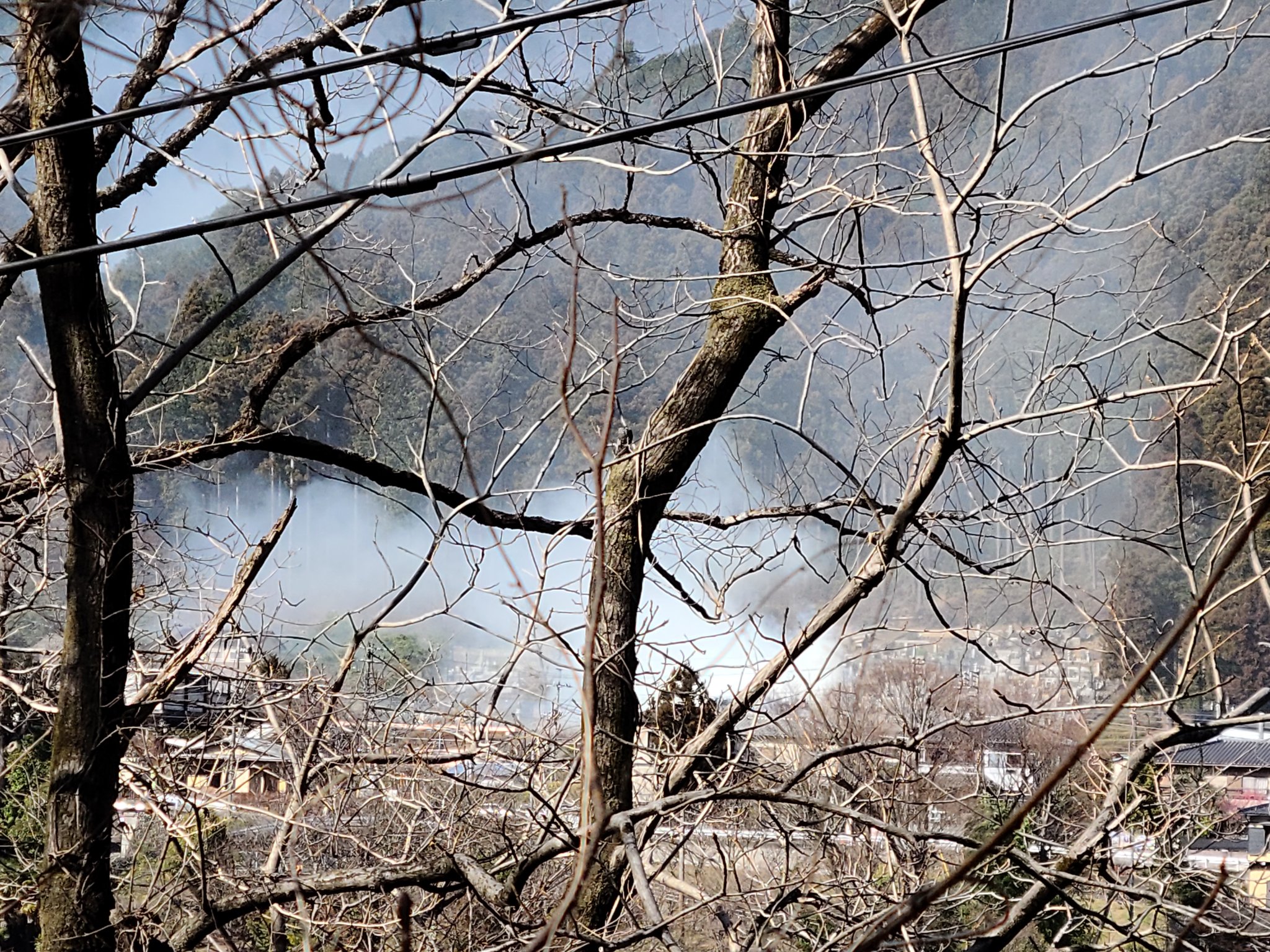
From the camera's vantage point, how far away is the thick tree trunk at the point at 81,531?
3.72 meters

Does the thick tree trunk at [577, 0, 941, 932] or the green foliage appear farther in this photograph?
the green foliage

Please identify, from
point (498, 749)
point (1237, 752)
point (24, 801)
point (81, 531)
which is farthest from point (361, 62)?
point (1237, 752)

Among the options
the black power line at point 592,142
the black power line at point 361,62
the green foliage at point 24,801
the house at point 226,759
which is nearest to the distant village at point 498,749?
the house at point 226,759

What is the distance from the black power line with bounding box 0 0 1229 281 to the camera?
2.12 metres

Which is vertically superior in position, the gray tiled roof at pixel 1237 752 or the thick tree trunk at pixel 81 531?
the gray tiled roof at pixel 1237 752

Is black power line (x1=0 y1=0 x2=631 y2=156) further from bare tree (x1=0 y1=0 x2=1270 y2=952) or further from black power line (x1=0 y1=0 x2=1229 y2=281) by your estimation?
black power line (x1=0 y1=0 x2=1229 y2=281)

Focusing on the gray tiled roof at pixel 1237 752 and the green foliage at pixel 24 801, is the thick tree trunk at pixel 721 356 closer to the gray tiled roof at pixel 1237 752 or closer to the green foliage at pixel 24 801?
the green foliage at pixel 24 801

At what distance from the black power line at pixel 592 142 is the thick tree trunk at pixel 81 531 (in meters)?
1.41

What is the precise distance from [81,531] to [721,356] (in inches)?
104

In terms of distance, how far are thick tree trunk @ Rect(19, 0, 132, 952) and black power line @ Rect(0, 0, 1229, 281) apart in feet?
4.62

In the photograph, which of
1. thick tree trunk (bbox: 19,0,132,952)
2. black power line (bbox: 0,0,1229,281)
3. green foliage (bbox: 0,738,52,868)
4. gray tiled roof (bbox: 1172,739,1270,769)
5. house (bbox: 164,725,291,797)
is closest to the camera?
black power line (bbox: 0,0,1229,281)

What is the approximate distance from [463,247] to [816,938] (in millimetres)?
35134

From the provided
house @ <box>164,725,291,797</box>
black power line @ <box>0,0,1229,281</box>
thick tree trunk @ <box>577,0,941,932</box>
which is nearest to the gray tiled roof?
thick tree trunk @ <box>577,0,941,932</box>

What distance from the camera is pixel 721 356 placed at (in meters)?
4.88
